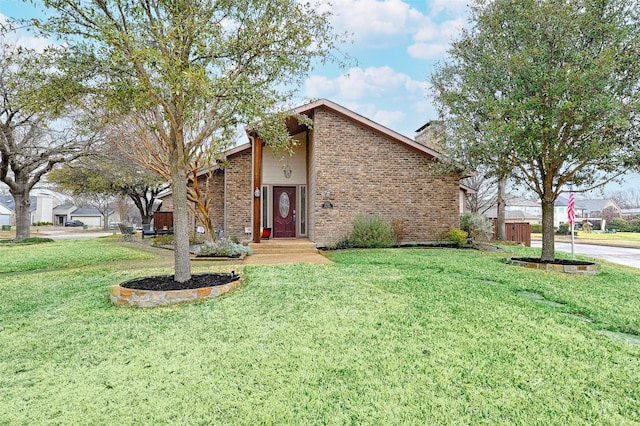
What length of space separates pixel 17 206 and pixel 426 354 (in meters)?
23.3

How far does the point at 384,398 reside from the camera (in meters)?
2.81

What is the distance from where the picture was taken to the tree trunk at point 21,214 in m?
18.8

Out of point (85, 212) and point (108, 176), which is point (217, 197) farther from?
point (85, 212)

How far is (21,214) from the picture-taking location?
1928 cm

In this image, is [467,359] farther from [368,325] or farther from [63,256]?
[63,256]

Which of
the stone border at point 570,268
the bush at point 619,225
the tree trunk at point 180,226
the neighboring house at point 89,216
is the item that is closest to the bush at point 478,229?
the stone border at point 570,268

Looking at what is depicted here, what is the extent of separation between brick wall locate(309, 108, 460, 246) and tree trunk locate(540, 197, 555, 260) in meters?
4.08

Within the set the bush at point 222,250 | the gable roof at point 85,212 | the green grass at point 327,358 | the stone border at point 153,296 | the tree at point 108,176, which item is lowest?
the green grass at point 327,358

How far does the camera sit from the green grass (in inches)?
106

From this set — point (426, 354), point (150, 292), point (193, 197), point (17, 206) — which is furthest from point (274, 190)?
point (17, 206)

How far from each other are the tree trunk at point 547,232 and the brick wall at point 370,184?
4079mm

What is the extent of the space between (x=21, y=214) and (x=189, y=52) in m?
Result: 19.7

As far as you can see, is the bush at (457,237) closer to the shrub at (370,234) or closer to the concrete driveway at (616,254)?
the shrub at (370,234)

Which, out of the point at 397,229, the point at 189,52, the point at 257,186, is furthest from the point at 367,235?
the point at 189,52
